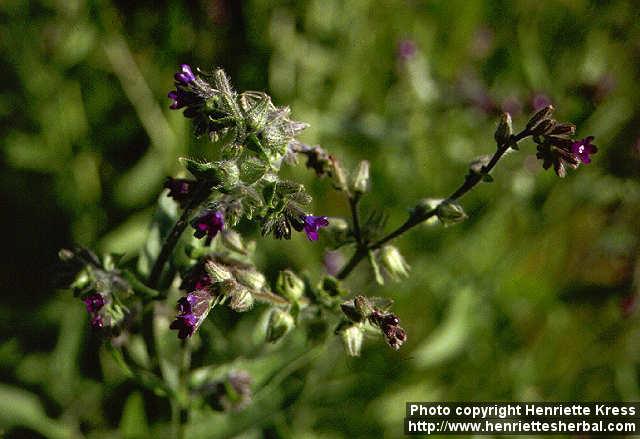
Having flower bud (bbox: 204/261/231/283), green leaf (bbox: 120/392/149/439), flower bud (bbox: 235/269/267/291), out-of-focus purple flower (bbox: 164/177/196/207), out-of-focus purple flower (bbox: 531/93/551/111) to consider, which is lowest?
green leaf (bbox: 120/392/149/439)

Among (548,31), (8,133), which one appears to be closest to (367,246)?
(8,133)

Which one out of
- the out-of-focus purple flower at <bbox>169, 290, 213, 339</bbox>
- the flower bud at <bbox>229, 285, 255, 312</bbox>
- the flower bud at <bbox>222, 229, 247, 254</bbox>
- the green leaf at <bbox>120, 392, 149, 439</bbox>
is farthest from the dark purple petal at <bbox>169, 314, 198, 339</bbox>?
the green leaf at <bbox>120, 392, 149, 439</bbox>

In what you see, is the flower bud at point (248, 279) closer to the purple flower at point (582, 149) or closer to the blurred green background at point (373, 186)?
the purple flower at point (582, 149)

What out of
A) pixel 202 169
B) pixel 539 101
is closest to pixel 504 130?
pixel 202 169

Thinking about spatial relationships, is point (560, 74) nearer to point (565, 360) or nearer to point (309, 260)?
point (565, 360)

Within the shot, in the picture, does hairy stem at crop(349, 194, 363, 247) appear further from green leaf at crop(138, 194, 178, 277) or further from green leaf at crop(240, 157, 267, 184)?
green leaf at crop(138, 194, 178, 277)

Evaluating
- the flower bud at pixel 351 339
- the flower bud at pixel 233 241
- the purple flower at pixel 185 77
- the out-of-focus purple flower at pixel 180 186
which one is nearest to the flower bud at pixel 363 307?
the flower bud at pixel 351 339
